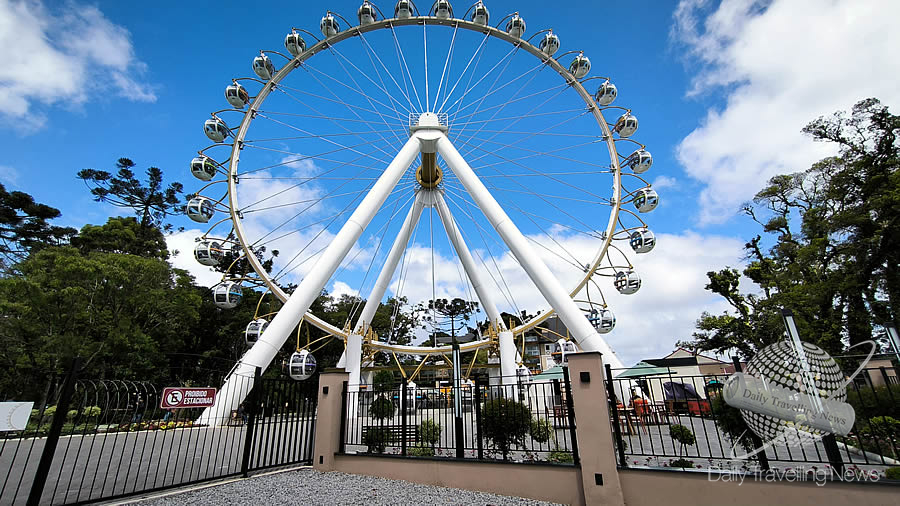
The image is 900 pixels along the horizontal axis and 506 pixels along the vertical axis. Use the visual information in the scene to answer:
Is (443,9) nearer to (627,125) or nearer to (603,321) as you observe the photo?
(627,125)

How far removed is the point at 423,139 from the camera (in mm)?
17797

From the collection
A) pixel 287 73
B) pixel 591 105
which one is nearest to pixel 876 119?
pixel 591 105

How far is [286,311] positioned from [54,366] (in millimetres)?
21220

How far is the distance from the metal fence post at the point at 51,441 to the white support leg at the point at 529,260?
39.8ft

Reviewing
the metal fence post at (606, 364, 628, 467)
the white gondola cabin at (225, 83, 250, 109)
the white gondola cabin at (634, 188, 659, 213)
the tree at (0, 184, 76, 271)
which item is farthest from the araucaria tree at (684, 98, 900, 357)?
the tree at (0, 184, 76, 271)

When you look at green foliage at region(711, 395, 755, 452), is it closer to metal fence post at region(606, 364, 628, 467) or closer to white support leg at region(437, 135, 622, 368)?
metal fence post at region(606, 364, 628, 467)

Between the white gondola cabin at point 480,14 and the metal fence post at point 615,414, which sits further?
the white gondola cabin at point 480,14

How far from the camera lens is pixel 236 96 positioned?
16984mm

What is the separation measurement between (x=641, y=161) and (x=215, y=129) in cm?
1759

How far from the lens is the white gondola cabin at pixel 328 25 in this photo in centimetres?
1753

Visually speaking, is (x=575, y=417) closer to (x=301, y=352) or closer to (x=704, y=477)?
(x=704, y=477)

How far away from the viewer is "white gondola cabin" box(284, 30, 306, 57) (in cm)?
1747

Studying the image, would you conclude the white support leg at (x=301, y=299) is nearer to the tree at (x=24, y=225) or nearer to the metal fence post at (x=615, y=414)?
the metal fence post at (x=615, y=414)

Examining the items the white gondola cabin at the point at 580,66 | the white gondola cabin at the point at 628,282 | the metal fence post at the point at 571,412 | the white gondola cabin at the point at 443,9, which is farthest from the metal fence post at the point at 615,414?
the white gondola cabin at the point at 443,9
